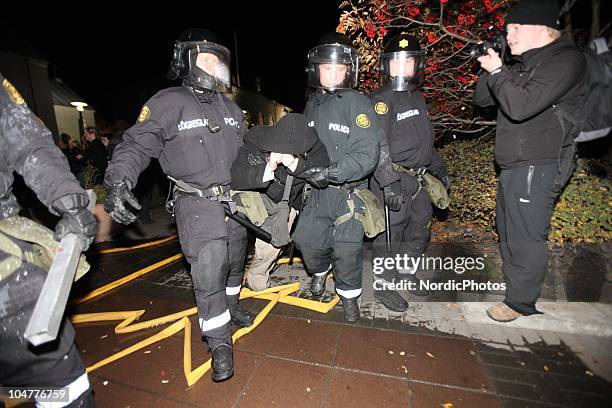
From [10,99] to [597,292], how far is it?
198 inches

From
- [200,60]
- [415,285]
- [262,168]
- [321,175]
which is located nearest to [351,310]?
[415,285]

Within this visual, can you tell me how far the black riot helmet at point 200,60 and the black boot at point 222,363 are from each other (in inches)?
80.4

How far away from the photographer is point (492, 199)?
4.52 meters

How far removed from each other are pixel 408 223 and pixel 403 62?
159 cm

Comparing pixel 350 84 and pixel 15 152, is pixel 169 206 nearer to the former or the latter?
pixel 15 152

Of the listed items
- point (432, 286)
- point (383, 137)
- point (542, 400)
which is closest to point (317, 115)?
point (383, 137)

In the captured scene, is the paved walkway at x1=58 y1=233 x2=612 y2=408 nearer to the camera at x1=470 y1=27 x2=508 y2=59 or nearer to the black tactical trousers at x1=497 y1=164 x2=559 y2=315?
the black tactical trousers at x1=497 y1=164 x2=559 y2=315

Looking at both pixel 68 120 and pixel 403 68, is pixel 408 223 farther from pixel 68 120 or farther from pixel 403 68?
pixel 68 120

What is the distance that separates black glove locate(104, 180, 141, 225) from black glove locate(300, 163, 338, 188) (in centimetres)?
122

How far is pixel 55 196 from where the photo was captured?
1.68m

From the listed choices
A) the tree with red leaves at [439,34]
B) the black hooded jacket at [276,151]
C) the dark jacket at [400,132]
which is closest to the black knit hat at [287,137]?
the black hooded jacket at [276,151]

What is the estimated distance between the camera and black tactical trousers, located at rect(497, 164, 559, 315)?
2.48 meters
